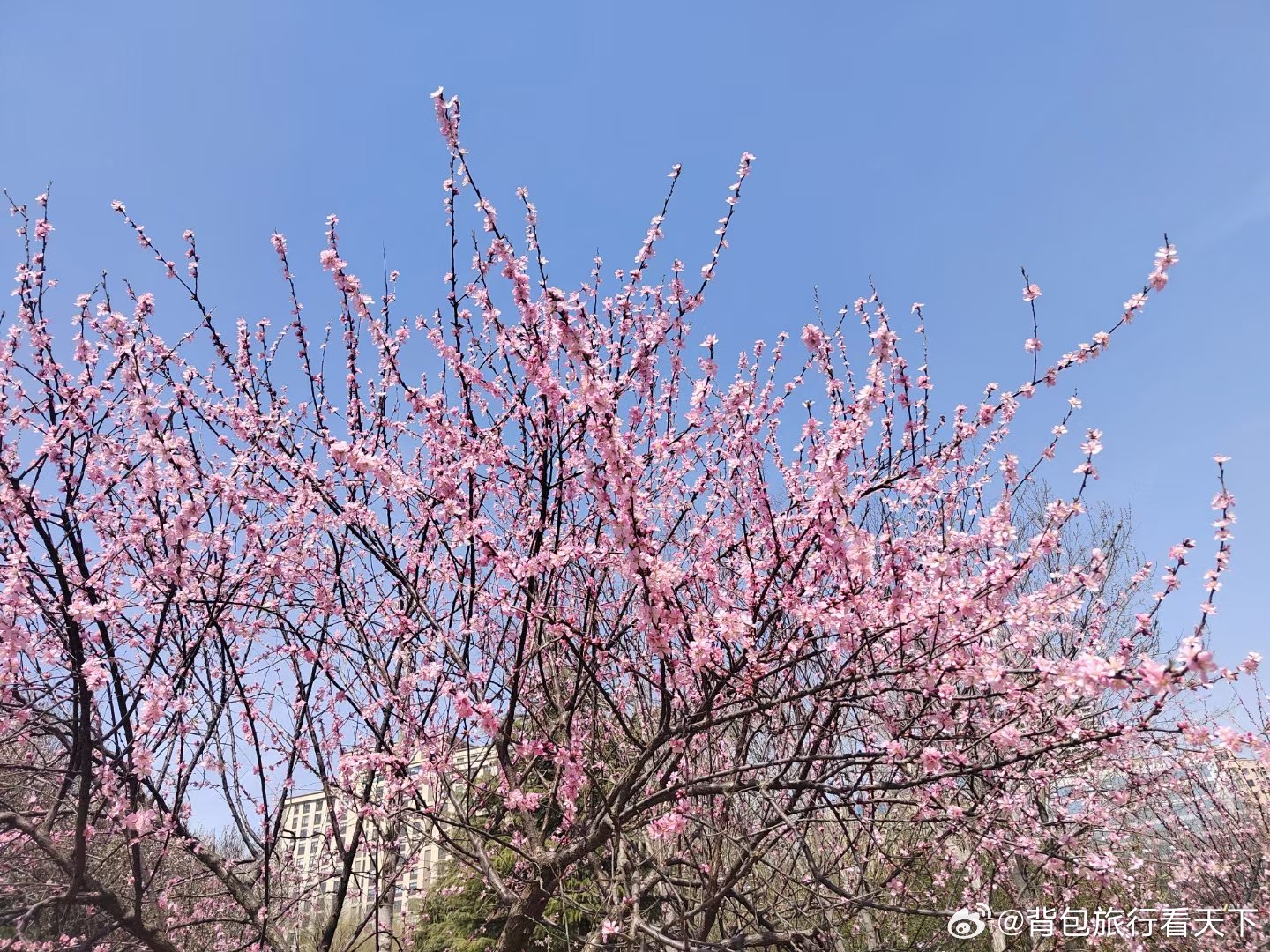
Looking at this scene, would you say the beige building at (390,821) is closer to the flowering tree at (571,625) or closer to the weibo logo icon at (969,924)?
the flowering tree at (571,625)

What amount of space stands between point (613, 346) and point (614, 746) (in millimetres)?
2552

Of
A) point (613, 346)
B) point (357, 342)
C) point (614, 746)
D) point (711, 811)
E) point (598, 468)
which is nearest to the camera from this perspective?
point (598, 468)

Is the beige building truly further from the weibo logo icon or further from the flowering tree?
the weibo logo icon

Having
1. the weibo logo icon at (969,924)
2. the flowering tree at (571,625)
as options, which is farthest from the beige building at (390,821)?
the weibo logo icon at (969,924)

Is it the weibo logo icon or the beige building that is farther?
the weibo logo icon

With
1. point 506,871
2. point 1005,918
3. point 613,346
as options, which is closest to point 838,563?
point 613,346

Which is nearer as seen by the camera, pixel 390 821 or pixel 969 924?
pixel 390 821

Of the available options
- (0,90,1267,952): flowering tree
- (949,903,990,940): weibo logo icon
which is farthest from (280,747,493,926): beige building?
(949,903,990,940): weibo logo icon

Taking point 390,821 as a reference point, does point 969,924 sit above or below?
below

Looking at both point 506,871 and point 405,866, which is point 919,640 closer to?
point 405,866

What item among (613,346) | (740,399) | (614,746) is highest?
(613,346)

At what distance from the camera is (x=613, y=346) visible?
434 cm

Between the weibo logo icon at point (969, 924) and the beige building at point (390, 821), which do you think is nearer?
the beige building at point (390, 821)

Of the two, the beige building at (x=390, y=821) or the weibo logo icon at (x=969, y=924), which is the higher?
the beige building at (x=390, y=821)
